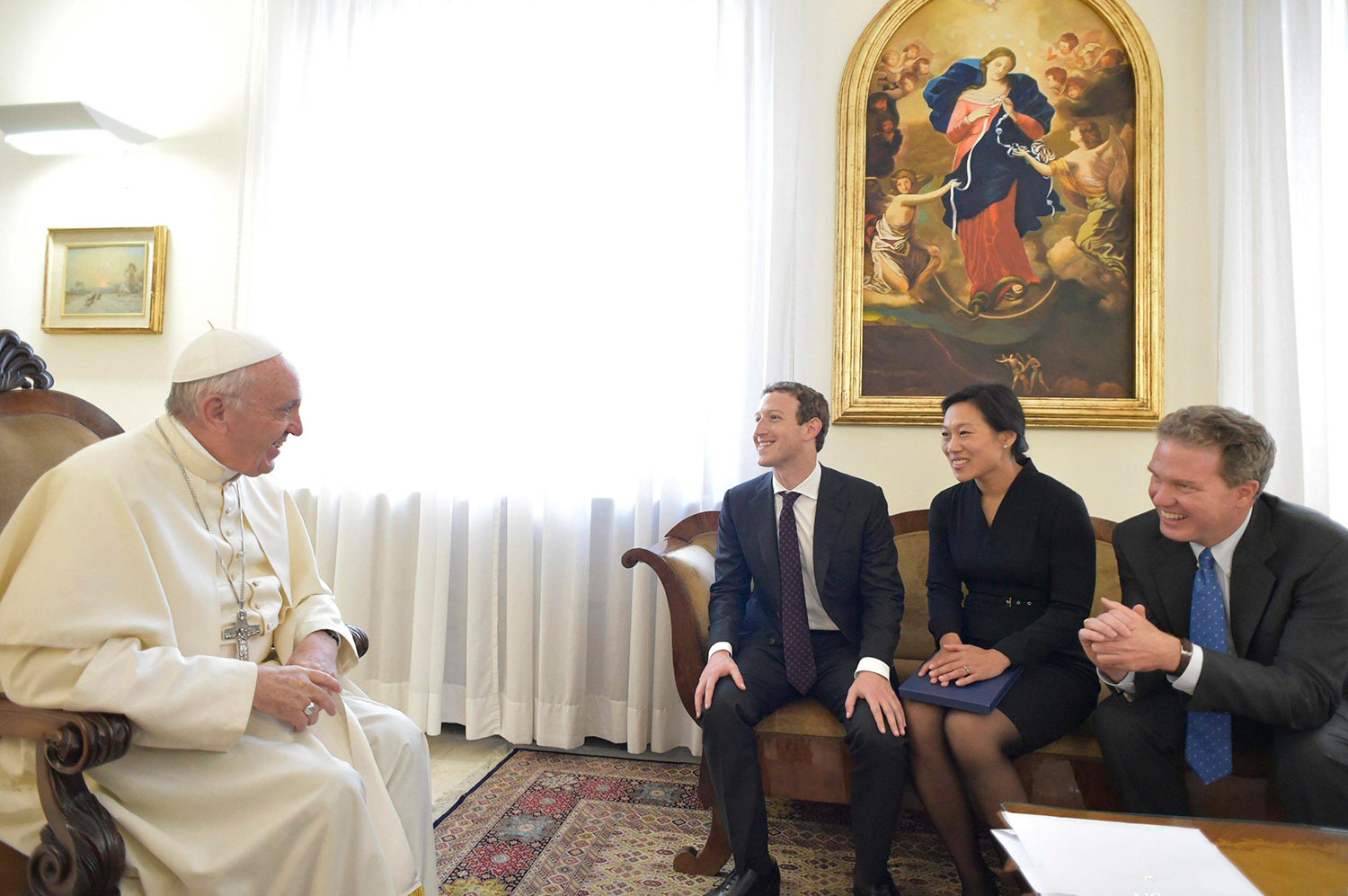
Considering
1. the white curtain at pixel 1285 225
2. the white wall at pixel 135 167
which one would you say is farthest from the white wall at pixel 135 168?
the white curtain at pixel 1285 225

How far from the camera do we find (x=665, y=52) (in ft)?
12.1

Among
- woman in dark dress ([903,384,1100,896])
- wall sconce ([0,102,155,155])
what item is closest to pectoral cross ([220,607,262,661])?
woman in dark dress ([903,384,1100,896])

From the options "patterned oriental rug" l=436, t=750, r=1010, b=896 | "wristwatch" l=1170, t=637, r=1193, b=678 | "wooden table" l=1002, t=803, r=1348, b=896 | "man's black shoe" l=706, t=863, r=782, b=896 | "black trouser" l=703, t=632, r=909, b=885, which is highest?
"wristwatch" l=1170, t=637, r=1193, b=678

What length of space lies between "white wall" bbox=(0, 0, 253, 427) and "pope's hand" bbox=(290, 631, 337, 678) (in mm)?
2734

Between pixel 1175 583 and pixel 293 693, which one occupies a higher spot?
pixel 1175 583

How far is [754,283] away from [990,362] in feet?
3.42

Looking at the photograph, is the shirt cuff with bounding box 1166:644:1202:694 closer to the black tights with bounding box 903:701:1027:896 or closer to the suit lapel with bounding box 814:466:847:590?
the black tights with bounding box 903:701:1027:896

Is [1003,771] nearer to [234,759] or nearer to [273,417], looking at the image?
[234,759]

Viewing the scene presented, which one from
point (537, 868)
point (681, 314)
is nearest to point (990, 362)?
point (681, 314)

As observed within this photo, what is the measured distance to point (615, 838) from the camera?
275 cm

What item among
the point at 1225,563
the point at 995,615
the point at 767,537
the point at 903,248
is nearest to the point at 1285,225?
the point at 903,248

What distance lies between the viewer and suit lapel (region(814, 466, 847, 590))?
2727 mm

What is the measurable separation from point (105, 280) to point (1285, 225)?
5.41 metres

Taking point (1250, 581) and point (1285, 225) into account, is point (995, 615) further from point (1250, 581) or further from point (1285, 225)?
point (1285, 225)
